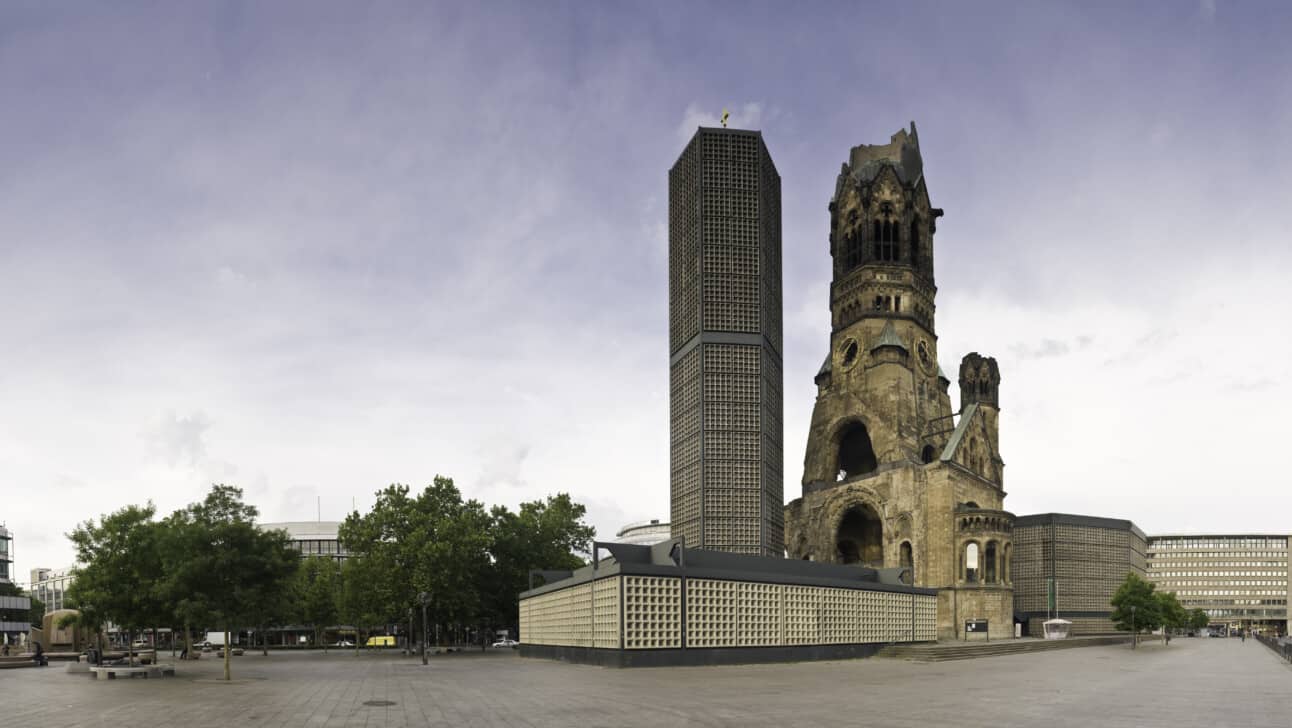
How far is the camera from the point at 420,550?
64500 millimetres

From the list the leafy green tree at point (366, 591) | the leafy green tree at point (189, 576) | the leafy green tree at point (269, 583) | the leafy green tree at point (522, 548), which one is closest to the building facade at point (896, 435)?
the leafy green tree at point (522, 548)

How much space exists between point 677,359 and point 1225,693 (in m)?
62.6

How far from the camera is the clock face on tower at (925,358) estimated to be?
9688cm

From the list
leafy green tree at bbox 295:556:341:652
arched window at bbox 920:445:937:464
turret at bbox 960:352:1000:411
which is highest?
turret at bbox 960:352:1000:411

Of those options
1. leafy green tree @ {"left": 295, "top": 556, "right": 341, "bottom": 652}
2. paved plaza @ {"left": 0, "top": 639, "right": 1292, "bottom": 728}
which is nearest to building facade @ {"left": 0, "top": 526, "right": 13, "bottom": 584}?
leafy green tree @ {"left": 295, "top": 556, "right": 341, "bottom": 652}

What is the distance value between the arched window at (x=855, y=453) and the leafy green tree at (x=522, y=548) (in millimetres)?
33910

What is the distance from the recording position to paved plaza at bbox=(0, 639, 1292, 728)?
1936 centimetres

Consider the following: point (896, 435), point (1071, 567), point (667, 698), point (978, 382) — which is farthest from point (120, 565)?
point (1071, 567)

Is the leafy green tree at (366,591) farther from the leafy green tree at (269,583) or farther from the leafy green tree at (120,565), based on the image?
the leafy green tree at (269,583)

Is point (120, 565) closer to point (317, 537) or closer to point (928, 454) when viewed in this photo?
point (928, 454)

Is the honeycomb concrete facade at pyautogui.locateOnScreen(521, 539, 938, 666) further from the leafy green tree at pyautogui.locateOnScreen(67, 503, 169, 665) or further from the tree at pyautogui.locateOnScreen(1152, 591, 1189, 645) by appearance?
the tree at pyautogui.locateOnScreen(1152, 591, 1189, 645)

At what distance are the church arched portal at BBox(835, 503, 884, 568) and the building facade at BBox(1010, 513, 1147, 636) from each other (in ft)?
88.7

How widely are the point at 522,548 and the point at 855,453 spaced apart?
1684 inches

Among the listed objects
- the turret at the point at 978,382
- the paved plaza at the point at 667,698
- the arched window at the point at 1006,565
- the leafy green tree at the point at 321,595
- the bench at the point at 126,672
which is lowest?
the leafy green tree at the point at 321,595
